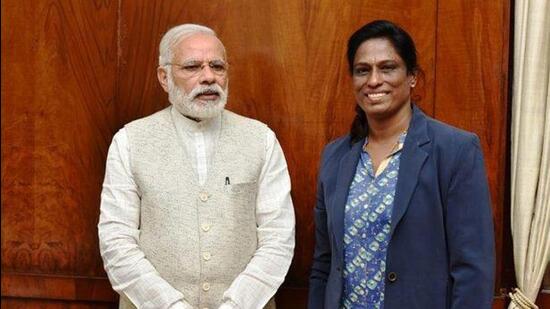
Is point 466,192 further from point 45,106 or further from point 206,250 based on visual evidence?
point 45,106

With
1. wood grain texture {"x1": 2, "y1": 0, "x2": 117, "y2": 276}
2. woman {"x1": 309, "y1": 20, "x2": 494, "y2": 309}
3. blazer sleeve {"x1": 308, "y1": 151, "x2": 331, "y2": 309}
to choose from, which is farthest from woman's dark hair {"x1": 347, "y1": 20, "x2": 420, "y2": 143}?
wood grain texture {"x1": 2, "y1": 0, "x2": 117, "y2": 276}

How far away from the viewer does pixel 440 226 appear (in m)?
2.45

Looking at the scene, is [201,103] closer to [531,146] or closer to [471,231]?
[471,231]

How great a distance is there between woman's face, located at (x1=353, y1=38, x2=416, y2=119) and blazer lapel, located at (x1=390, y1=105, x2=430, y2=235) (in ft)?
0.31

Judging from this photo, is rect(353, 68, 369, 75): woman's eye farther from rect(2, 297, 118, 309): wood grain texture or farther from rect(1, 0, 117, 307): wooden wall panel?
rect(2, 297, 118, 309): wood grain texture

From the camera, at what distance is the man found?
2799 mm

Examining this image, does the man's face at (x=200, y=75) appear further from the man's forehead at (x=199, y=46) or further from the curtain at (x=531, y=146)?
the curtain at (x=531, y=146)

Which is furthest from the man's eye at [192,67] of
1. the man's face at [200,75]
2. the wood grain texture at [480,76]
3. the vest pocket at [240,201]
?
the wood grain texture at [480,76]

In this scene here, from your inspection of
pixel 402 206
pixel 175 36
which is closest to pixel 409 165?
pixel 402 206

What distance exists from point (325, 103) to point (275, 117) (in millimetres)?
209

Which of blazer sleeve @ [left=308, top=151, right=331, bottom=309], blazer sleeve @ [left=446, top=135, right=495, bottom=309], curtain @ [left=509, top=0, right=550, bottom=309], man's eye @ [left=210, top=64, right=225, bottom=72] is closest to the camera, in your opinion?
blazer sleeve @ [left=446, top=135, right=495, bottom=309]

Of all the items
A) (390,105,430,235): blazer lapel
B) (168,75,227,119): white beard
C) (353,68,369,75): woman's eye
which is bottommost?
(390,105,430,235): blazer lapel

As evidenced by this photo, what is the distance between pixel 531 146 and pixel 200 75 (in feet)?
4.12

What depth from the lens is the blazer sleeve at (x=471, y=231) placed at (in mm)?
2398
